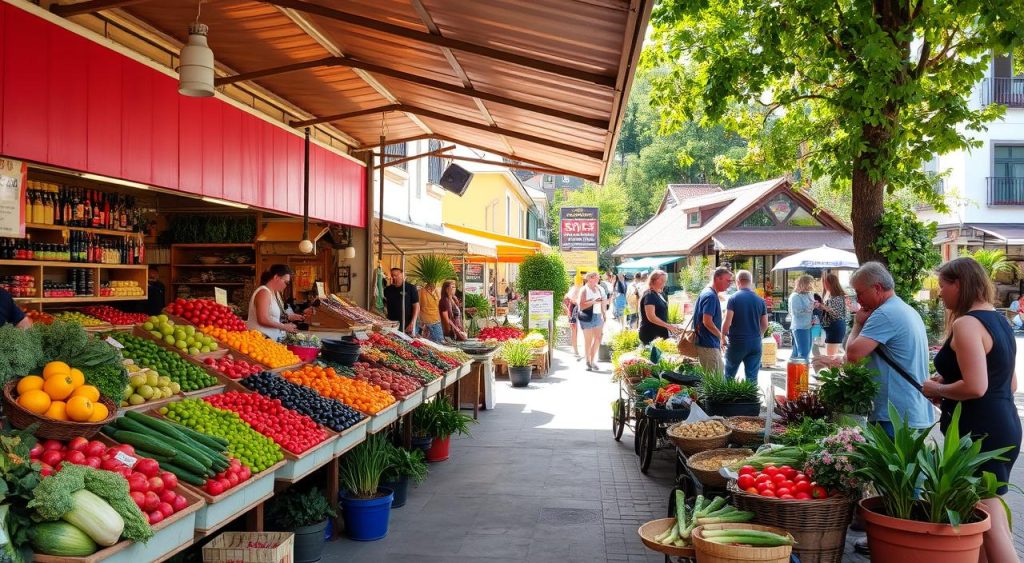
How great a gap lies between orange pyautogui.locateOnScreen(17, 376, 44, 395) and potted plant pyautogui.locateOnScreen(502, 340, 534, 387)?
36.4 ft

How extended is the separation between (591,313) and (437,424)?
341 inches

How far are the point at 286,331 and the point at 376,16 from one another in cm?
359

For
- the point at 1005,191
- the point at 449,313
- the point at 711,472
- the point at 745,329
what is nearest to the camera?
the point at 711,472

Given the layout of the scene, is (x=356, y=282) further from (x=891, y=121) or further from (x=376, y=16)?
(x=891, y=121)

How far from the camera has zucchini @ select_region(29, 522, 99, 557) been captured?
9.79ft

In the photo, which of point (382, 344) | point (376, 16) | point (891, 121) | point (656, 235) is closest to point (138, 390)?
point (376, 16)

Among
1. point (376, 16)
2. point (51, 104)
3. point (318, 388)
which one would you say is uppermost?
point (376, 16)

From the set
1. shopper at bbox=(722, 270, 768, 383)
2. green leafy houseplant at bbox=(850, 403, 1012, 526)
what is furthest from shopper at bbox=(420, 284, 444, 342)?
green leafy houseplant at bbox=(850, 403, 1012, 526)

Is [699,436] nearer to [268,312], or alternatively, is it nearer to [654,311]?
[268,312]

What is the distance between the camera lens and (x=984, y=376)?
434 centimetres

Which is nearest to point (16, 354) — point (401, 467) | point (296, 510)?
point (296, 510)

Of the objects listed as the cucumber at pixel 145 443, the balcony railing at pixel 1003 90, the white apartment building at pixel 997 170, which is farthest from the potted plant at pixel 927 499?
the balcony railing at pixel 1003 90

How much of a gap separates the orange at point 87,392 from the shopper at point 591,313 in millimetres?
12689

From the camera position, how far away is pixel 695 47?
36.5 ft
